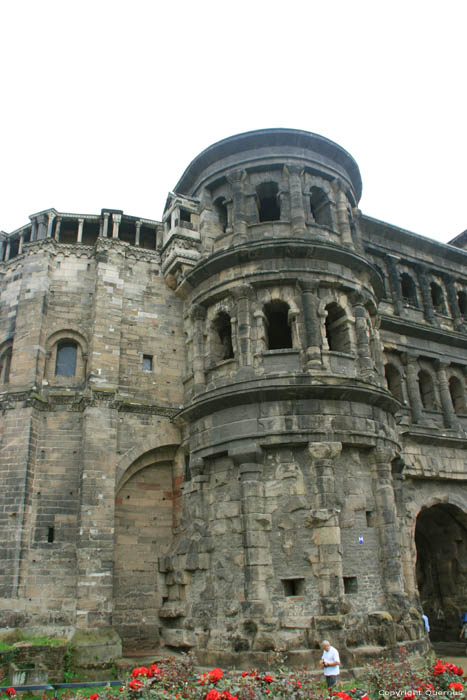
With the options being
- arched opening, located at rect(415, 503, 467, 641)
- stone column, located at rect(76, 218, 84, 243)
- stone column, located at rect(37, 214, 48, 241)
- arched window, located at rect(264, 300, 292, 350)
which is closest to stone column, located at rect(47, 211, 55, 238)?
stone column, located at rect(37, 214, 48, 241)

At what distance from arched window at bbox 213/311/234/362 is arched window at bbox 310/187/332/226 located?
4534 mm

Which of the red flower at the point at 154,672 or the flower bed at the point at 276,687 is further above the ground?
the red flower at the point at 154,672

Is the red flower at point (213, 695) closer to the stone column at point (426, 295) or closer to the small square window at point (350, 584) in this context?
the small square window at point (350, 584)

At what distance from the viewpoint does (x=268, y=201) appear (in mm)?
20922

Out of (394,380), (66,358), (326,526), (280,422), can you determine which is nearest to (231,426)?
(280,422)

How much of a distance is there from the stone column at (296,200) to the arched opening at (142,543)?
8.24 metres

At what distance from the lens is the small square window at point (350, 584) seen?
14492 millimetres

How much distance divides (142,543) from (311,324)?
828 cm

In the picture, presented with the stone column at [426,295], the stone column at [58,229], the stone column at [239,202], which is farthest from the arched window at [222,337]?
the stone column at [426,295]

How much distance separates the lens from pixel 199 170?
812 inches

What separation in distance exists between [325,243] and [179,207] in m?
5.56

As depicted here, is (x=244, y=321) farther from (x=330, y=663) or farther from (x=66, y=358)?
(x=330, y=663)

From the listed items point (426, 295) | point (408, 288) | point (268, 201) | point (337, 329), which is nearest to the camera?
point (337, 329)

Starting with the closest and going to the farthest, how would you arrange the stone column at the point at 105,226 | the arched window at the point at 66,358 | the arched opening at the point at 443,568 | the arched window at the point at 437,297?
the arched window at the point at 66,358 → the stone column at the point at 105,226 → the arched opening at the point at 443,568 → the arched window at the point at 437,297
